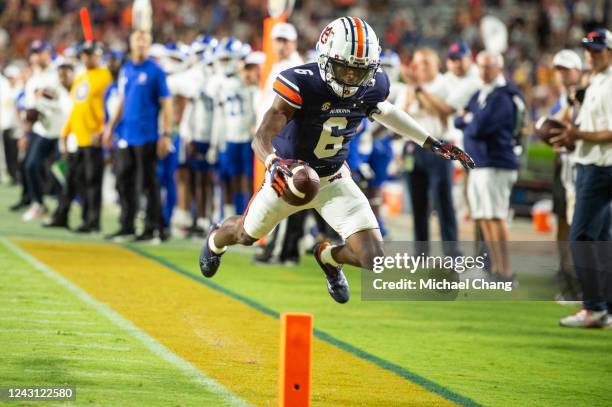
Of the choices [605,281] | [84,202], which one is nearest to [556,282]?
[605,281]

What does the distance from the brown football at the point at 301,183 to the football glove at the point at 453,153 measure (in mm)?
1341

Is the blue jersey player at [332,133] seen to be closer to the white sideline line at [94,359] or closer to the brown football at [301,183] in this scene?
the brown football at [301,183]

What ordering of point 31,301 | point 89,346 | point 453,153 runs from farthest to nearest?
1. point 31,301
2. point 453,153
3. point 89,346

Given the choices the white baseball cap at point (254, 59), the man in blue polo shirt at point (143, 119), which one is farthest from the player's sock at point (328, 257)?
the white baseball cap at point (254, 59)

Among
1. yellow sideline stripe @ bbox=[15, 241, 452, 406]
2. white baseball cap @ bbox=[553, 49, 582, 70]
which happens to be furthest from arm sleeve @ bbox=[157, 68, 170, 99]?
white baseball cap @ bbox=[553, 49, 582, 70]

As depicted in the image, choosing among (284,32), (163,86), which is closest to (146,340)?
(284,32)

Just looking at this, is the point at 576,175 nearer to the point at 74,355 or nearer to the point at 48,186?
the point at 74,355

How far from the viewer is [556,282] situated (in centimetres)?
998

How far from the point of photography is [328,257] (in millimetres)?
7168

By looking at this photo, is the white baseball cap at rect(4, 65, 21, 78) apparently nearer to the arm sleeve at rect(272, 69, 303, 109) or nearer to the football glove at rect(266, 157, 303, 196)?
the arm sleeve at rect(272, 69, 303, 109)

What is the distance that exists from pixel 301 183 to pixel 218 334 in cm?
177

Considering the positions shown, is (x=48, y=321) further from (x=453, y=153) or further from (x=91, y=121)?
(x=91, y=121)

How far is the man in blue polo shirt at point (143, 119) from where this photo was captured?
39.5 ft

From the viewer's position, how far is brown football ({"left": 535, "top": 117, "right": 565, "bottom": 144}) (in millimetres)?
A: 8562
